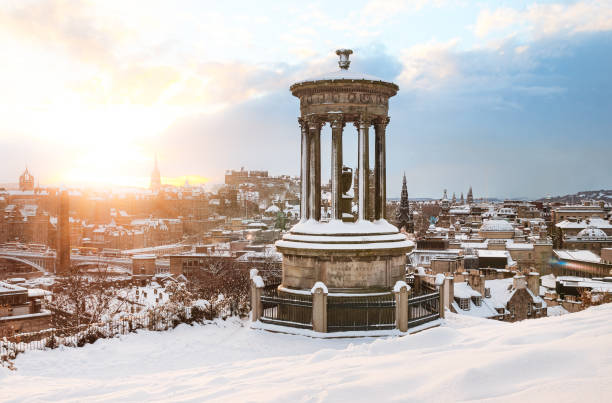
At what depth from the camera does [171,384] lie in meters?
8.98

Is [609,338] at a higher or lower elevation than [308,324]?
higher

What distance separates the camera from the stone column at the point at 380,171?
16484mm

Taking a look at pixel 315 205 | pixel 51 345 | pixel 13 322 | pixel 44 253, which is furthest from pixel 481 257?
pixel 44 253

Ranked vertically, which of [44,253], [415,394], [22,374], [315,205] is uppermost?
[315,205]

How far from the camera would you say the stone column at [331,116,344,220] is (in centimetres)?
1556

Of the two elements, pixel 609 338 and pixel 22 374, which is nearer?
pixel 609 338

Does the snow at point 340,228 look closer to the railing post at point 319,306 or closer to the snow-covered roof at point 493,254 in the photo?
the railing post at point 319,306

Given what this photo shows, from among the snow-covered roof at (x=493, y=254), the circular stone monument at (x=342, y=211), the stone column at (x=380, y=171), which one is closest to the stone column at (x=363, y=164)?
the circular stone monument at (x=342, y=211)

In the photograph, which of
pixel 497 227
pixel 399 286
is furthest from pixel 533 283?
pixel 497 227

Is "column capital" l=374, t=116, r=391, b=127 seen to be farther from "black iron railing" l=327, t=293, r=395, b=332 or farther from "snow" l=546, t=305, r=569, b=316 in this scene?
"snow" l=546, t=305, r=569, b=316

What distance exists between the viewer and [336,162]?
621 inches

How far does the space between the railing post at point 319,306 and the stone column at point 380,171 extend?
4.23 meters

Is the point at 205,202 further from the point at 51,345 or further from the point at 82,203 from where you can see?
the point at 51,345

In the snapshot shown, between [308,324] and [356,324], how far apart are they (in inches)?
50.8
